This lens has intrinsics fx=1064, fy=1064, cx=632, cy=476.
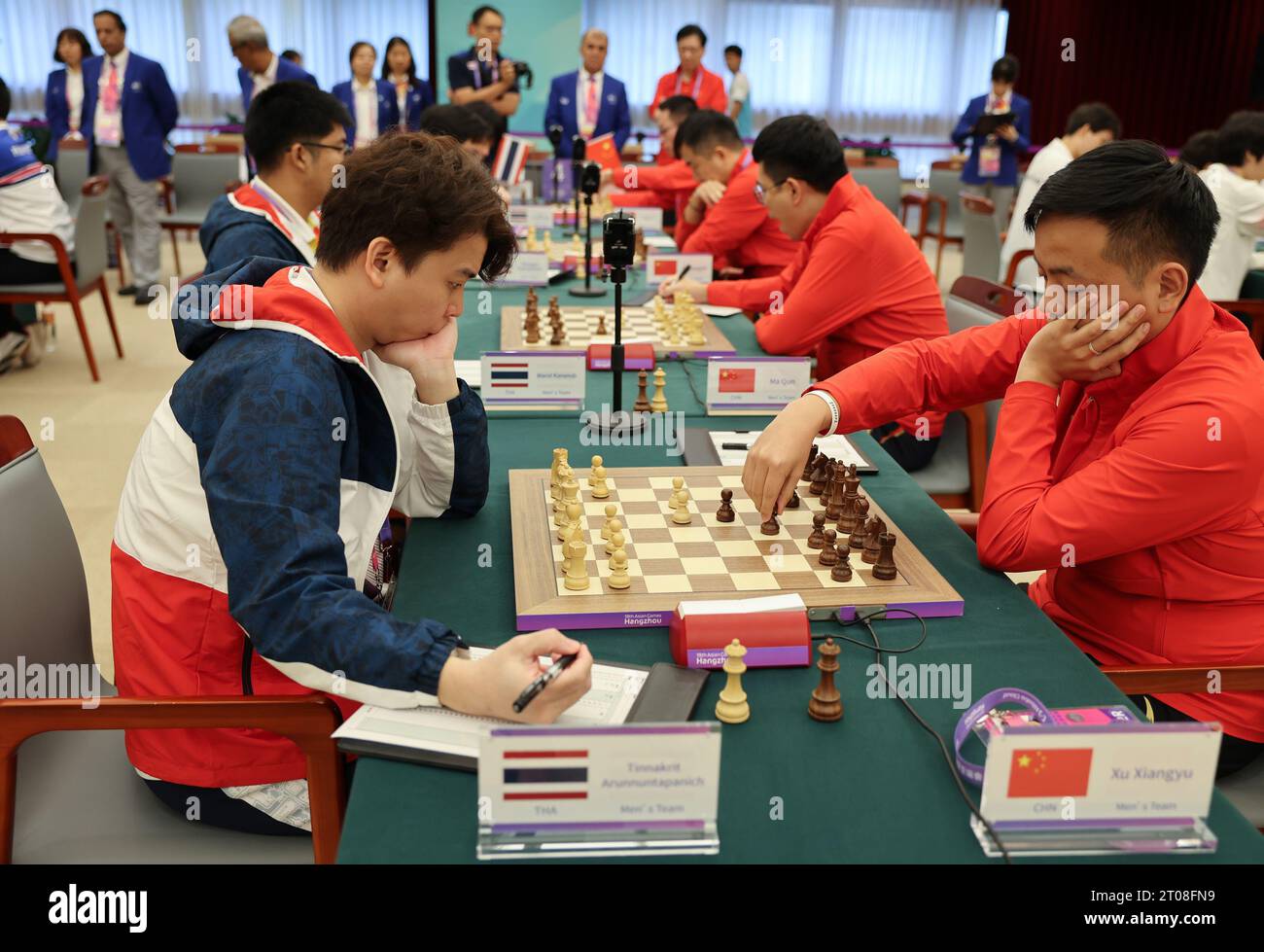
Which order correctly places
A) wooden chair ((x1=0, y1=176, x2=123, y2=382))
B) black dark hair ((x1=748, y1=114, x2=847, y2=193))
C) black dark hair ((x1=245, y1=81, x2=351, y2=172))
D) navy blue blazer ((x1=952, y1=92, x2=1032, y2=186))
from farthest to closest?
1. navy blue blazer ((x1=952, y1=92, x2=1032, y2=186))
2. wooden chair ((x1=0, y1=176, x2=123, y2=382))
3. black dark hair ((x1=748, y1=114, x2=847, y2=193))
4. black dark hair ((x1=245, y1=81, x2=351, y2=172))

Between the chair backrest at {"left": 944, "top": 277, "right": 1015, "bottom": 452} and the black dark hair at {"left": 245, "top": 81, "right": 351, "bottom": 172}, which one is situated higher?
the black dark hair at {"left": 245, "top": 81, "right": 351, "bottom": 172}

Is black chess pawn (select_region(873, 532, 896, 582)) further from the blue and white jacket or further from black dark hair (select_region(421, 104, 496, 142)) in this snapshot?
black dark hair (select_region(421, 104, 496, 142))

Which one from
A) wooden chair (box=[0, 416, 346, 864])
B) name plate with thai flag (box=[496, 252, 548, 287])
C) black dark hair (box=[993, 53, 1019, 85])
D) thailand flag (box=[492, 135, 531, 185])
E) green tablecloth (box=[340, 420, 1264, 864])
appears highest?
black dark hair (box=[993, 53, 1019, 85])

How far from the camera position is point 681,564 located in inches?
62.7

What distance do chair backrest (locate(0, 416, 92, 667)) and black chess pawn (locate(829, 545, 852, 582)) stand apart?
1185mm

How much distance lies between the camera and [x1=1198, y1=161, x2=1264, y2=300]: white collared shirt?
4.82 metres

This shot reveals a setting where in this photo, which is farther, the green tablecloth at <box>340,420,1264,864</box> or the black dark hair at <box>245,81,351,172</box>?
the black dark hair at <box>245,81,351,172</box>

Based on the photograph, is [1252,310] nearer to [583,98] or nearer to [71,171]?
[583,98]

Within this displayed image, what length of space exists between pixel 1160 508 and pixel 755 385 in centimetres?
109

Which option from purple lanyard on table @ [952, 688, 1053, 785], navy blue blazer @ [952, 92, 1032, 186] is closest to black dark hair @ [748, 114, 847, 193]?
purple lanyard on table @ [952, 688, 1053, 785]

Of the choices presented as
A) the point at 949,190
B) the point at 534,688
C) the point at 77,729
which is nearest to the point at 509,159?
the point at 949,190
